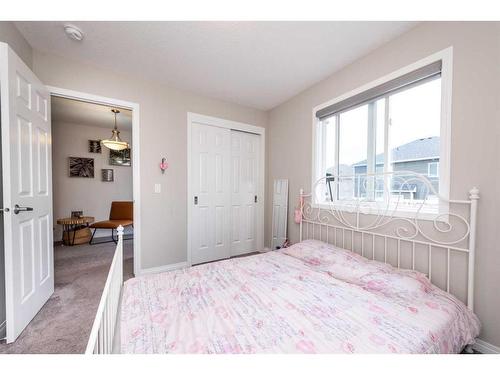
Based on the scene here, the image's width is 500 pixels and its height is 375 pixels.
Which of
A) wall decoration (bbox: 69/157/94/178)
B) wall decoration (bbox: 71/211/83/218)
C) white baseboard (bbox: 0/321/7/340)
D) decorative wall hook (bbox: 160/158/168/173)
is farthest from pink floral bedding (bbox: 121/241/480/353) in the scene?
wall decoration (bbox: 69/157/94/178)

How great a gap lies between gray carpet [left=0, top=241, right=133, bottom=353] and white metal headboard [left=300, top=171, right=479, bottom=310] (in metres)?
2.30

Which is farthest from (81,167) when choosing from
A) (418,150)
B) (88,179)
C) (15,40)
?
(418,150)

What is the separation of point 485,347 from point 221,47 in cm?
293

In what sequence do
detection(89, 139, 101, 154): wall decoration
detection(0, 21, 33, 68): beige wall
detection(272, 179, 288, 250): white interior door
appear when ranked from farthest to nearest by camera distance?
detection(89, 139, 101, 154): wall decoration → detection(272, 179, 288, 250): white interior door → detection(0, 21, 33, 68): beige wall

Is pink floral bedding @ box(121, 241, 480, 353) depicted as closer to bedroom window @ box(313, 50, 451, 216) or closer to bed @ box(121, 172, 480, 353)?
bed @ box(121, 172, 480, 353)

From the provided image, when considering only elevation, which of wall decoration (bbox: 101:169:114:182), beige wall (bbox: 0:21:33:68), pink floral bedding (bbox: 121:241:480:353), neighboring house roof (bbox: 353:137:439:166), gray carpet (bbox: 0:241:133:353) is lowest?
gray carpet (bbox: 0:241:133:353)

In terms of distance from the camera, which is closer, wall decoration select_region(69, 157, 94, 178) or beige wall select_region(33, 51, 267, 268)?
beige wall select_region(33, 51, 267, 268)

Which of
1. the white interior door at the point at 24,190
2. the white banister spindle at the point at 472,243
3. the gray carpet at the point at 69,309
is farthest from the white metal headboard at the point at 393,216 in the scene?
the white interior door at the point at 24,190

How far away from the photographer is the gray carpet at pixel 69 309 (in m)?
1.41

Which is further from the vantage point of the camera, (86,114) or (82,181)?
(82,181)

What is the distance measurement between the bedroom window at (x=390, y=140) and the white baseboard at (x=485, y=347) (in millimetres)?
831

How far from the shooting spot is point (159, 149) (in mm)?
2602

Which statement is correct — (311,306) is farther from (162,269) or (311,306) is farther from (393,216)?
(162,269)

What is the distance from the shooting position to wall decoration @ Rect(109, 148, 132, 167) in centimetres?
462
